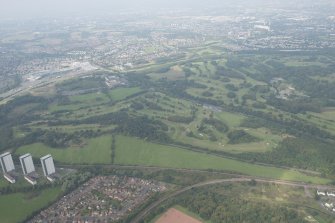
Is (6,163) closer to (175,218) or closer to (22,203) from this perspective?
(22,203)

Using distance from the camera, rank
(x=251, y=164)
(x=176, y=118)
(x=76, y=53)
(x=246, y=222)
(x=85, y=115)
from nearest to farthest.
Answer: (x=246, y=222), (x=251, y=164), (x=176, y=118), (x=85, y=115), (x=76, y=53)

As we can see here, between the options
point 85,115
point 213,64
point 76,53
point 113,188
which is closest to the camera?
point 113,188

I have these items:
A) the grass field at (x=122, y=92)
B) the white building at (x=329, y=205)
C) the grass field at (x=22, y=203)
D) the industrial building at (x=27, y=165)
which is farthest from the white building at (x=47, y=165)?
the white building at (x=329, y=205)

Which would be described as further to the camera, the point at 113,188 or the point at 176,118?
the point at 176,118

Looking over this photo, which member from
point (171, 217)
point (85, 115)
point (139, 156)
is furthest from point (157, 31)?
point (171, 217)

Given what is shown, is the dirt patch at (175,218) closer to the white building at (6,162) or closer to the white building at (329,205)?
the white building at (329,205)

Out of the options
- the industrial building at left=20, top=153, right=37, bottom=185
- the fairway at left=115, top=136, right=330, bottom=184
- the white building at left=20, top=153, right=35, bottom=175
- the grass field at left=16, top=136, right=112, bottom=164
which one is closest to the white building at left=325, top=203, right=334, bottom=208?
the fairway at left=115, top=136, right=330, bottom=184

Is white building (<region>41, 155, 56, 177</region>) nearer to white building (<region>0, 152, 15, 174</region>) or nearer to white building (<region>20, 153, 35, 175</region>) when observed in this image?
white building (<region>20, 153, 35, 175</region>)

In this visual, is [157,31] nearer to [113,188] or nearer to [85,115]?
[85,115]

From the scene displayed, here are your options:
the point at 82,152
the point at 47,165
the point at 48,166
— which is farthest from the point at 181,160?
the point at 47,165
